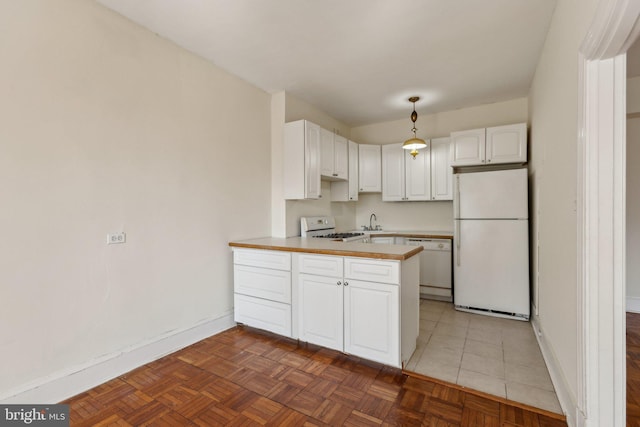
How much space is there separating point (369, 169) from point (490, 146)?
162 centimetres

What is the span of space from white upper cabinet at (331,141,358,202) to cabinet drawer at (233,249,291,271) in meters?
1.88

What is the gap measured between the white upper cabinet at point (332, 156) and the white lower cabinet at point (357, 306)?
→ 1586 mm

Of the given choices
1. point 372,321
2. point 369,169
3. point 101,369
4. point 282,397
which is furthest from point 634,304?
point 101,369

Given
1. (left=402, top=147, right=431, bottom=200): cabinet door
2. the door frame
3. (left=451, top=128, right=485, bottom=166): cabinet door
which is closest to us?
the door frame

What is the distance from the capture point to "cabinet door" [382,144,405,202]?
443 centimetres

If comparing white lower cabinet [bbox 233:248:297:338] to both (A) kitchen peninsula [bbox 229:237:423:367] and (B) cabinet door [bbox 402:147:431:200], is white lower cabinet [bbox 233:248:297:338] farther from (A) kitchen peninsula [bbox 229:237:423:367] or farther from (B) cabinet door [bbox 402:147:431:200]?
(B) cabinet door [bbox 402:147:431:200]

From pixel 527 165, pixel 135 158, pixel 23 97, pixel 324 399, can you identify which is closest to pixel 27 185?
pixel 23 97

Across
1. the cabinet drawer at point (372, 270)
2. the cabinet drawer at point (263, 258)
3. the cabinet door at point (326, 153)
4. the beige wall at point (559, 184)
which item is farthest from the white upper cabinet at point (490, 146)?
the cabinet drawer at point (263, 258)

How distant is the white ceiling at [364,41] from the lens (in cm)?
211

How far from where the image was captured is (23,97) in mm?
1754

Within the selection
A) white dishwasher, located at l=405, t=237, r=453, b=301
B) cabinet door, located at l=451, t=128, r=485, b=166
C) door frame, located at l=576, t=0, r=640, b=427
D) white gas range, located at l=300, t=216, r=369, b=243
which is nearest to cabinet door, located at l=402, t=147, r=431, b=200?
cabinet door, located at l=451, t=128, r=485, b=166

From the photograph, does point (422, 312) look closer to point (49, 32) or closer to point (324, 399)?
point (324, 399)

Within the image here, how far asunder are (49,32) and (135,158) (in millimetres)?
865

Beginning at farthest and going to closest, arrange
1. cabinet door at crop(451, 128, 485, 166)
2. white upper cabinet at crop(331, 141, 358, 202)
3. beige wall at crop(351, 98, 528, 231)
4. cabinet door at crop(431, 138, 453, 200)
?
1. white upper cabinet at crop(331, 141, 358, 202)
2. cabinet door at crop(431, 138, 453, 200)
3. beige wall at crop(351, 98, 528, 231)
4. cabinet door at crop(451, 128, 485, 166)
